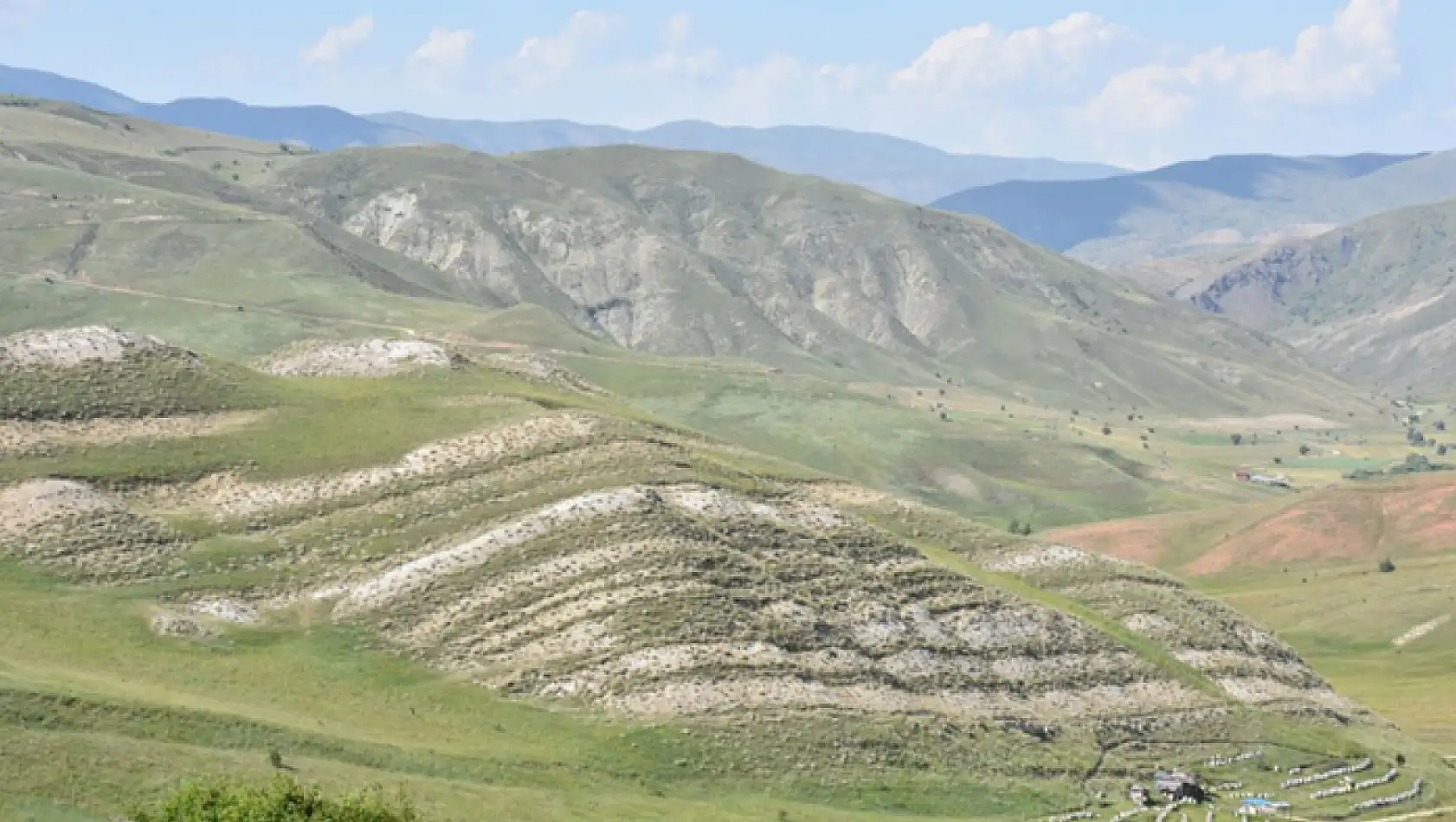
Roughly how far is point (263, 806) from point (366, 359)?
77.1m

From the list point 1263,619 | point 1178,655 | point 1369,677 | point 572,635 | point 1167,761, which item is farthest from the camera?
point 1263,619

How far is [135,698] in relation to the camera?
6512 centimetres

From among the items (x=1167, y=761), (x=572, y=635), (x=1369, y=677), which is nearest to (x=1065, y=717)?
(x=1167, y=761)

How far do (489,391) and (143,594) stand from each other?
1468 inches

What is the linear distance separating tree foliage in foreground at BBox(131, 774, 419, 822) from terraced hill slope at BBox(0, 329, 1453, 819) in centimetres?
877

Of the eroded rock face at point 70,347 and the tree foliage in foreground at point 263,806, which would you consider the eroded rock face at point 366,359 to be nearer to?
the eroded rock face at point 70,347

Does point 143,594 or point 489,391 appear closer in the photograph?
point 143,594

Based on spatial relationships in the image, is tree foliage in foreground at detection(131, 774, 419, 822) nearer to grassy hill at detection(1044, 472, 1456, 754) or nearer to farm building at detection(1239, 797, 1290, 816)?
farm building at detection(1239, 797, 1290, 816)

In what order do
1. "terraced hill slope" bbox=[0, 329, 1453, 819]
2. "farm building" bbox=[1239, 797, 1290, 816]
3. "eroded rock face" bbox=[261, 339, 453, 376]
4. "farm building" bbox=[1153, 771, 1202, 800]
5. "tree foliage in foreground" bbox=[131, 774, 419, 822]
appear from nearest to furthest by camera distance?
"tree foliage in foreground" bbox=[131, 774, 419, 822] → "terraced hill slope" bbox=[0, 329, 1453, 819] → "farm building" bbox=[1239, 797, 1290, 816] → "farm building" bbox=[1153, 771, 1202, 800] → "eroded rock face" bbox=[261, 339, 453, 376]

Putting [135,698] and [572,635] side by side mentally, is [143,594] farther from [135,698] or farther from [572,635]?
[572,635]

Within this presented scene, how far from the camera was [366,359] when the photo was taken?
12156 centimetres

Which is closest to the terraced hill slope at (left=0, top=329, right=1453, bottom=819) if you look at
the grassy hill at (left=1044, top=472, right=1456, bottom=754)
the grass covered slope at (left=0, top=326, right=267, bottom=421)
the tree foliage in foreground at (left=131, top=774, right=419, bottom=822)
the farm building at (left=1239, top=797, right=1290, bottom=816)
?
the grass covered slope at (left=0, top=326, right=267, bottom=421)

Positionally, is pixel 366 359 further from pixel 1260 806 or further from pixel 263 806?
pixel 263 806

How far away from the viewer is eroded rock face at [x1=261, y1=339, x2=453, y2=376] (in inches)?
4697
